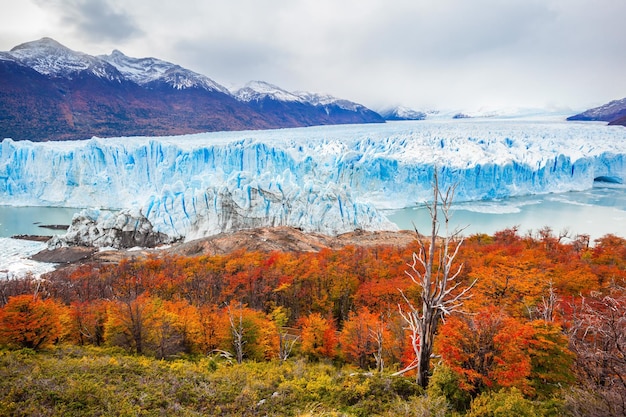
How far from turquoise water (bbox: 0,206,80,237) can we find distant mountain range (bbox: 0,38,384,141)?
3617cm

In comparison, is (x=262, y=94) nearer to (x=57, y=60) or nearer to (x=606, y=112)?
(x=57, y=60)

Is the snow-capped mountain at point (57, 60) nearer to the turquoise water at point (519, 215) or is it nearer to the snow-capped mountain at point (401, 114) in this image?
the turquoise water at point (519, 215)

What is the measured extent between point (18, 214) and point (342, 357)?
40967 millimetres

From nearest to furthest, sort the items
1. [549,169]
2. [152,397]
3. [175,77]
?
[152,397]
[549,169]
[175,77]

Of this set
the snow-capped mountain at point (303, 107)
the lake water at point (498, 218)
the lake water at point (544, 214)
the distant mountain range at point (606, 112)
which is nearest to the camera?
the lake water at point (498, 218)

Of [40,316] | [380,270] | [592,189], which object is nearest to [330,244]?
[380,270]

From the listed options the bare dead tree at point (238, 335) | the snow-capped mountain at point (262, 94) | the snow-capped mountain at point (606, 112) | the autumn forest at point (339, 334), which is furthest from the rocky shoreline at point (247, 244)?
the snow-capped mountain at point (262, 94)

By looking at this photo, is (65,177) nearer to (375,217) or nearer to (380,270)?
(375,217)

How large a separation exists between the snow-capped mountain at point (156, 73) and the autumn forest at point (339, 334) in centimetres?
10043

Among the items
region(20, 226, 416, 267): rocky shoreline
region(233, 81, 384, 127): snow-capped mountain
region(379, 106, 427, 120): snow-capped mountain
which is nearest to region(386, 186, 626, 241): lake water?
region(20, 226, 416, 267): rocky shoreline

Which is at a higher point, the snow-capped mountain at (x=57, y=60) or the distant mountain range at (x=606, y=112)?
the snow-capped mountain at (x=57, y=60)

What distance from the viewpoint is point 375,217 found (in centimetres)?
3198

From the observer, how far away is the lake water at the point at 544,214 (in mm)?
29953

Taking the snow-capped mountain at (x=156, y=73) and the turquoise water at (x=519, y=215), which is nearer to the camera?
the turquoise water at (x=519, y=215)
